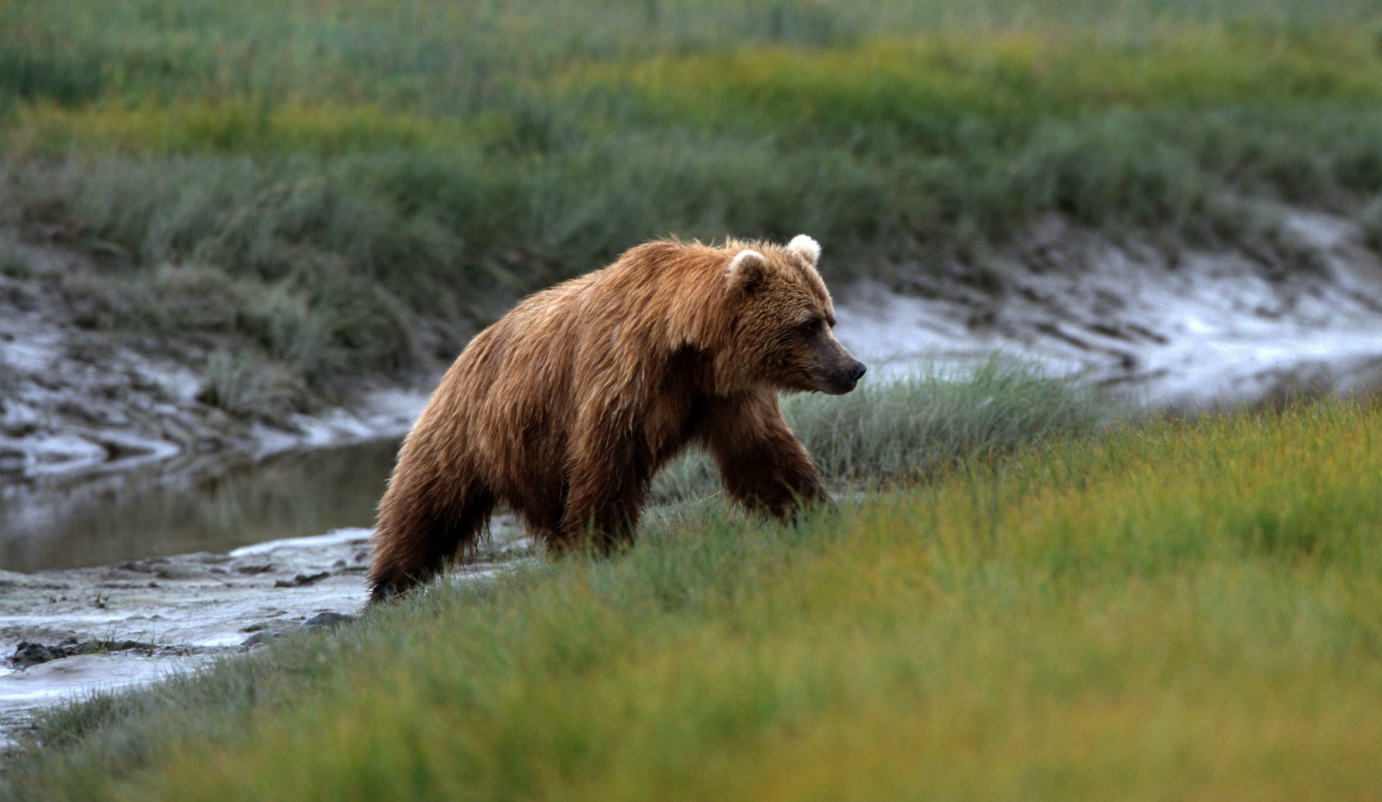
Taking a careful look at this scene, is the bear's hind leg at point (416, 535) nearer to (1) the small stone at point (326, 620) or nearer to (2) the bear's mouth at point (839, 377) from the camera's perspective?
(1) the small stone at point (326, 620)

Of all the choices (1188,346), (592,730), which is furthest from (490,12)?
(592,730)

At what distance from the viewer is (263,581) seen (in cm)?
702

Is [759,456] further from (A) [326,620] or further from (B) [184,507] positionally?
(B) [184,507]

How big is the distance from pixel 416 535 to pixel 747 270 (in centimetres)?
180

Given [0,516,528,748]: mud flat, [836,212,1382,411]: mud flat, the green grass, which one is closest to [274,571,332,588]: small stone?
[0,516,528,748]: mud flat

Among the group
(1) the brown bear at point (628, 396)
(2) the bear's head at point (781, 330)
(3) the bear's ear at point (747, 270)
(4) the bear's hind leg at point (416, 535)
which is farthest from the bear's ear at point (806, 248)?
(4) the bear's hind leg at point (416, 535)

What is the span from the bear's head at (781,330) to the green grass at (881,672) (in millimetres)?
653

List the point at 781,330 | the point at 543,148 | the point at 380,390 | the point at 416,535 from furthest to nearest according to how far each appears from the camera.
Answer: the point at 543,148 → the point at 380,390 → the point at 416,535 → the point at 781,330

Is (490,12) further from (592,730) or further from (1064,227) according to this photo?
(592,730)

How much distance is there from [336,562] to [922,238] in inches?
341

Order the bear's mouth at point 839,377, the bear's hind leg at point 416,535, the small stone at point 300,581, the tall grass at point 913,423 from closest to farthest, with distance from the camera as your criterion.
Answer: the bear's mouth at point 839,377
the bear's hind leg at point 416,535
the small stone at point 300,581
the tall grass at point 913,423

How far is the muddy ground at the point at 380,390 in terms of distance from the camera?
19.6 ft

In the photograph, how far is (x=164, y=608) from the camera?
6363mm

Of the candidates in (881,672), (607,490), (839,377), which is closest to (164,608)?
(607,490)
